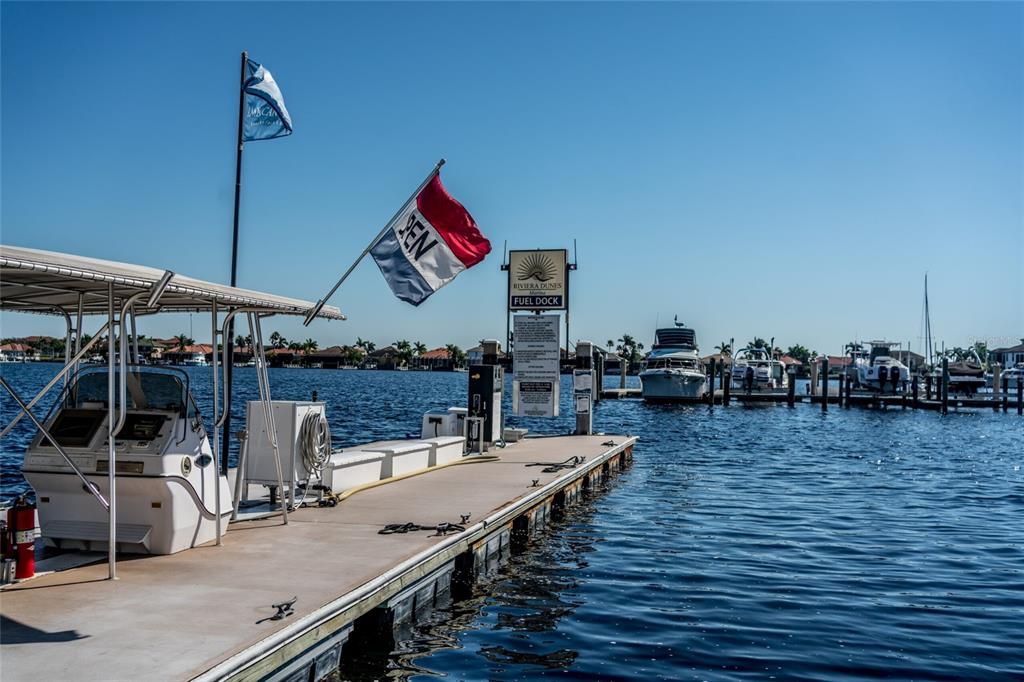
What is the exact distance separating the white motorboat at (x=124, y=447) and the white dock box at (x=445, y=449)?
7.53 meters

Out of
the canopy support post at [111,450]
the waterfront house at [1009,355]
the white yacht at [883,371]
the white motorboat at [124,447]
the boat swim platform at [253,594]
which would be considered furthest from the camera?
the waterfront house at [1009,355]

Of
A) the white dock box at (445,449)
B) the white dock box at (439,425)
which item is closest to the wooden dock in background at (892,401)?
the white dock box at (439,425)

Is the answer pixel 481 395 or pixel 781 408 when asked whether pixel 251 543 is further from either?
pixel 781 408

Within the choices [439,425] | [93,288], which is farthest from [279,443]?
[439,425]

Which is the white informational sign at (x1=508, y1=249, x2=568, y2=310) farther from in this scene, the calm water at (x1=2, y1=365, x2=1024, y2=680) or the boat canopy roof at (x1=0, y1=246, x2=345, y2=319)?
the boat canopy roof at (x1=0, y1=246, x2=345, y2=319)

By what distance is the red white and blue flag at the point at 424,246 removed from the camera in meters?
11.6

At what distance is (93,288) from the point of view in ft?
28.9

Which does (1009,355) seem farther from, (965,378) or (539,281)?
(539,281)

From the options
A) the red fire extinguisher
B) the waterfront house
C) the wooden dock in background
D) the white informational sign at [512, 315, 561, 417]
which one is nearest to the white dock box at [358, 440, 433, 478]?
the white informational sign at [512, 315, 561, 417]

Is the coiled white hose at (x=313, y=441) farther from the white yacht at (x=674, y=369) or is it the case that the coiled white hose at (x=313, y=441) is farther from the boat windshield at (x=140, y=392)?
the white yacht at (x=674, y=369)

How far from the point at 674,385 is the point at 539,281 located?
45704 mm

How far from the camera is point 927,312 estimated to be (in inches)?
3681

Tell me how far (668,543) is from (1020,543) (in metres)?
6.19

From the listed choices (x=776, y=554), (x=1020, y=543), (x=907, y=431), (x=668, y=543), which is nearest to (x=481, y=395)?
(x=668, y=543)
